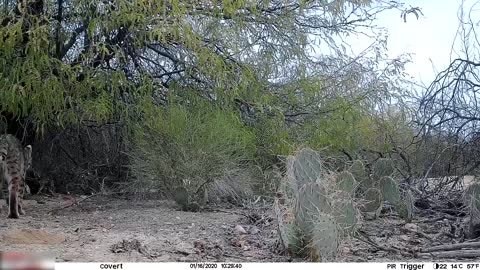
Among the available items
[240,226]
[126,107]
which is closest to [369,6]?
[126,107]

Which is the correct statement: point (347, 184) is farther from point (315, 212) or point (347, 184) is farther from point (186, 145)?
point (186, 145)

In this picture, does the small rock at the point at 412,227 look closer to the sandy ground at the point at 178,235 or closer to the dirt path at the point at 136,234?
the sandy ground at the point at 178,235

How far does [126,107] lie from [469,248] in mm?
5766

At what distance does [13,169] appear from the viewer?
10.6 metres

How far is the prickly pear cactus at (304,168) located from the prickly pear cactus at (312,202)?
129 mm

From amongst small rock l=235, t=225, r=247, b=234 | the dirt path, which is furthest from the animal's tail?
small rock l=235, t=225, r=247, b=234

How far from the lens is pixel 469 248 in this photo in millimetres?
7465

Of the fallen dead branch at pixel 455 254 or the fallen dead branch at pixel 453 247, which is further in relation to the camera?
the fallen dead branch at pixel 453 247

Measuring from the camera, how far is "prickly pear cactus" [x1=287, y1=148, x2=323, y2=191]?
720 cm

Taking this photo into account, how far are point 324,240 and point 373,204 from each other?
3.11 metres

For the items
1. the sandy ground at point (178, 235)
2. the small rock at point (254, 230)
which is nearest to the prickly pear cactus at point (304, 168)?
the sandy ground at point (178, 235)

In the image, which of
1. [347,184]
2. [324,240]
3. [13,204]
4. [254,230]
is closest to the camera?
[324,240]

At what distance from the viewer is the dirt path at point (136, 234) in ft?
24.4

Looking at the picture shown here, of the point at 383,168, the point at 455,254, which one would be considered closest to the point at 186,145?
the point at 383,168
